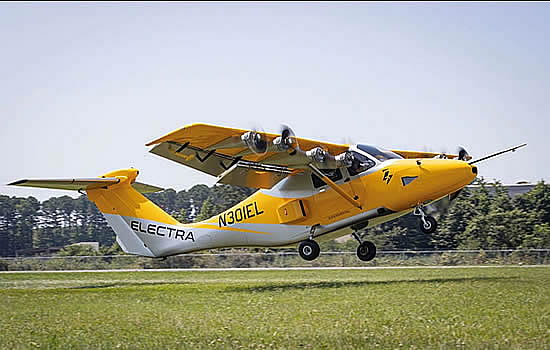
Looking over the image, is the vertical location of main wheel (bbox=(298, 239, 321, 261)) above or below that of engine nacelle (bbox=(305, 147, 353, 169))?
below

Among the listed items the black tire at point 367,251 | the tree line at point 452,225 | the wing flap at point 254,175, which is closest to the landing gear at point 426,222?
the black tire at point 367,251

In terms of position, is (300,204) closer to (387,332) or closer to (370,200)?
(370,200)

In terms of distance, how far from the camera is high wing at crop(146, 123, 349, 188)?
18.9 m

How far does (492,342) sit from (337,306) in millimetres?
4827

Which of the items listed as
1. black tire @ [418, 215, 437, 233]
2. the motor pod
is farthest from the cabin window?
the motor pod

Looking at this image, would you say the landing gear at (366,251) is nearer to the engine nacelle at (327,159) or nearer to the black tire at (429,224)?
the black tire at (429,224)

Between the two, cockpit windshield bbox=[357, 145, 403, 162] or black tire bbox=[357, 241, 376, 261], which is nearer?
cockpit windshield bbox=[357, 145, 403, 162]

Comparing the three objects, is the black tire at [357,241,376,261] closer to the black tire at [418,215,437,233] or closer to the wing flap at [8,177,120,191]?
the black tire at [418,215,437,233]

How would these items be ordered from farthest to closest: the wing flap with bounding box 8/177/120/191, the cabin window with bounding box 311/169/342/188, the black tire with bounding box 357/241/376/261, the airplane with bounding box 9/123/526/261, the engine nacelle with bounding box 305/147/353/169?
1. the black tire with bounding box 357/241/376/261
2. the cabin window with bounding box 311/169/342/188
3. the wing flap with bounding box 8/177/120/191
4. the engine nacelle with bounding box 305/147/353/169
5. the airplane with bounding box 9/123/526/261

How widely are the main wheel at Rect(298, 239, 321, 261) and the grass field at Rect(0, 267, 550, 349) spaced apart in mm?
2579

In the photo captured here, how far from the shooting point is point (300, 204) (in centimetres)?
2200

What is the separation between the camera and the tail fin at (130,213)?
2464cm

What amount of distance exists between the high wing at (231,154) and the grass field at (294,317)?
3.96 m

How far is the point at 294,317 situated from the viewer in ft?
41.4
